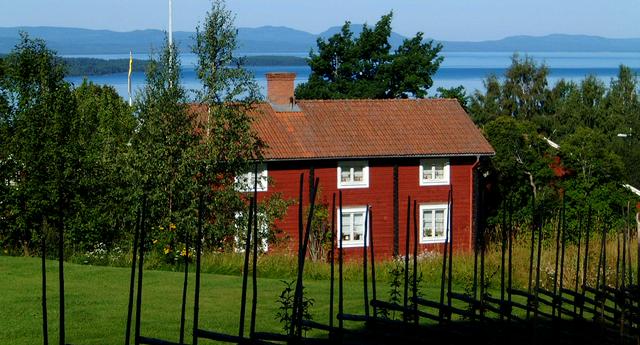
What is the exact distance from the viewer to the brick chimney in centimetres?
3625

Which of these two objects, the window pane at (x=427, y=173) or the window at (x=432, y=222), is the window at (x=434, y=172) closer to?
the window pane at (x=427, y=173)

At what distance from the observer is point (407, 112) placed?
124ft

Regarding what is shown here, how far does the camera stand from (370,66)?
54.8 meters

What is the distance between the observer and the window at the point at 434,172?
36.6 meters

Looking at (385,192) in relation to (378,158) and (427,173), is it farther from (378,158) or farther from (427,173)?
(427,173)

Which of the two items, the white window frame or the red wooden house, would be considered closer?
the red wooden house

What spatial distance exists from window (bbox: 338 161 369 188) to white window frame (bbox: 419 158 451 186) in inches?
81.4

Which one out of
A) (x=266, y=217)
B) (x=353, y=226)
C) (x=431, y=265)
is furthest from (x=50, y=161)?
(x=353, y=226)

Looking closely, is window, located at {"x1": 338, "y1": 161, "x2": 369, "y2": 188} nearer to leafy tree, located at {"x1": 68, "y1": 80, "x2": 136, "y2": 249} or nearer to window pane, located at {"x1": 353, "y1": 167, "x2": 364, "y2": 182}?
window pane, located at {"x1": 353, "y1": 167, "x2": 364, "y2": 182}

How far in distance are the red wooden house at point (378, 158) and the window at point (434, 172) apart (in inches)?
1.4

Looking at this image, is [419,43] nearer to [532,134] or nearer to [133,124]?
[532,134]

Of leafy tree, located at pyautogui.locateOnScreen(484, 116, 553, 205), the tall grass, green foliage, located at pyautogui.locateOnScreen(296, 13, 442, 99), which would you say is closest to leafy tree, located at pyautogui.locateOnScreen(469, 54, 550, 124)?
green foliage, located at pyautogui.locateOnScreen(296, 13, 442, 99)

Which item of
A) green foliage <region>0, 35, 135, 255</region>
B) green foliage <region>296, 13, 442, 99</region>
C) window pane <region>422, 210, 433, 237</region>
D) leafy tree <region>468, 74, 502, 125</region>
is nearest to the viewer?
green foliage <region>0, 35, 135, 255</region>

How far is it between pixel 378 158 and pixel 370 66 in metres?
19.9
